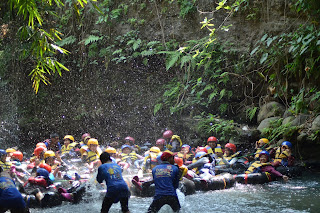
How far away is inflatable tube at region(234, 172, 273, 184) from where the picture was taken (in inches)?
381

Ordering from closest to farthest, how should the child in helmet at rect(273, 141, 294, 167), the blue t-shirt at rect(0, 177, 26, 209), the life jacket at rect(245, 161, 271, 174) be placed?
the blue t-shirt at rect(0, 177, 26, 209) < the life jacket at rect(245, 161, 271, 174) < the child in helmet at rect(273, 141, 294, 167)

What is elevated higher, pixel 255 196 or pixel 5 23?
pixel 5 23

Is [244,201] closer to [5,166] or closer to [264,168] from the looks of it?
[264,168]

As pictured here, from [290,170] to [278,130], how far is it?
1.31 m

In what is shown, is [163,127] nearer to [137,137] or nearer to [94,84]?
[137,137]

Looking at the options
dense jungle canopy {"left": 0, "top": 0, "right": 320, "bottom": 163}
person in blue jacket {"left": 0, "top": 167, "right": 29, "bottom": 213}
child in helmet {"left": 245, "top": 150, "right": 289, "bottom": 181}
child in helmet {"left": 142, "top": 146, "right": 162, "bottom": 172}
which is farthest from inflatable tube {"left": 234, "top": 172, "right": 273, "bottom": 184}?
person in blue jacket {"left": 0, "top": 167, "right": 29, "bottom": 213}

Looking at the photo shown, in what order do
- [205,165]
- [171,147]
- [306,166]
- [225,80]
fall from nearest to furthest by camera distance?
1. [205,165]
2. [306,166]
3. [171,147]
4. [225,80]

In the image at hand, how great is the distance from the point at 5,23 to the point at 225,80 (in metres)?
11.2

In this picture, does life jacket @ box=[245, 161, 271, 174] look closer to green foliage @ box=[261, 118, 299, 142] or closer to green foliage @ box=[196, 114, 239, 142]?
green foliage @ box=[261, 118, 299, 142]

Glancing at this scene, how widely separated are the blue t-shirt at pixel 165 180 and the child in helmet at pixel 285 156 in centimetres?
516

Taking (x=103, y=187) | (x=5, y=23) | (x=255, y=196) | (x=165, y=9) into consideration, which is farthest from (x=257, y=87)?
(x=5, y=23)

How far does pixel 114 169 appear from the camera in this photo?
6.54m

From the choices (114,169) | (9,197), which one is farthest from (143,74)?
(9,197)

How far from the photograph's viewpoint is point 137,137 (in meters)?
16.4
